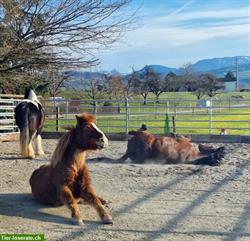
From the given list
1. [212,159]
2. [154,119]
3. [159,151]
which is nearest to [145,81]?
[154,119]

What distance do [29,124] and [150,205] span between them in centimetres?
544

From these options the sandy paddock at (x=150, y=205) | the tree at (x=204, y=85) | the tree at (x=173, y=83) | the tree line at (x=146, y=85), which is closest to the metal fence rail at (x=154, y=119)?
the sandy paddock at (x=150, y=205)

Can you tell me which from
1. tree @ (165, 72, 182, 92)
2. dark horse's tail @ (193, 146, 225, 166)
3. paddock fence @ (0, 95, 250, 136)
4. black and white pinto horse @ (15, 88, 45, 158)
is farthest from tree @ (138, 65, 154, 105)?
dark horse's tail @ (193, 146, 225, 166)

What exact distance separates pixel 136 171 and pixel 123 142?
530 cm

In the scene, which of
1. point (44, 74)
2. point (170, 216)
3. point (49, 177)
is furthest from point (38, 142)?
point (170, 216)

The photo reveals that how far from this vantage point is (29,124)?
34.0 ft

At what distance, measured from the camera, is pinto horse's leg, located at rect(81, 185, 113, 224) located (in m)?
4.84

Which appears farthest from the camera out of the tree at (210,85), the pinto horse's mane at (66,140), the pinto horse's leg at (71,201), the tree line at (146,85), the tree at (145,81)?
the tree at (210,85)

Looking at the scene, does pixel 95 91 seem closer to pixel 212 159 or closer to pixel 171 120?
pixel 171 120

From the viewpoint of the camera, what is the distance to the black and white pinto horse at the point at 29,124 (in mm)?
10031

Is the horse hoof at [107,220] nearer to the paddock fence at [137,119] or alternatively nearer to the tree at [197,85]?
the paddock fence at [137,119]

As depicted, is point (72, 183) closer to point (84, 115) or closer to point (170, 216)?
point (84, 115)

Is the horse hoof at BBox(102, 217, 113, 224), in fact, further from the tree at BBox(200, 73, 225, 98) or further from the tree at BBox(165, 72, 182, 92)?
the tree at BBox(200, 73, 225, 98)

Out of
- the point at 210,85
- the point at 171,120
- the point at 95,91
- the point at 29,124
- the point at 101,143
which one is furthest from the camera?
the point at 210,85
